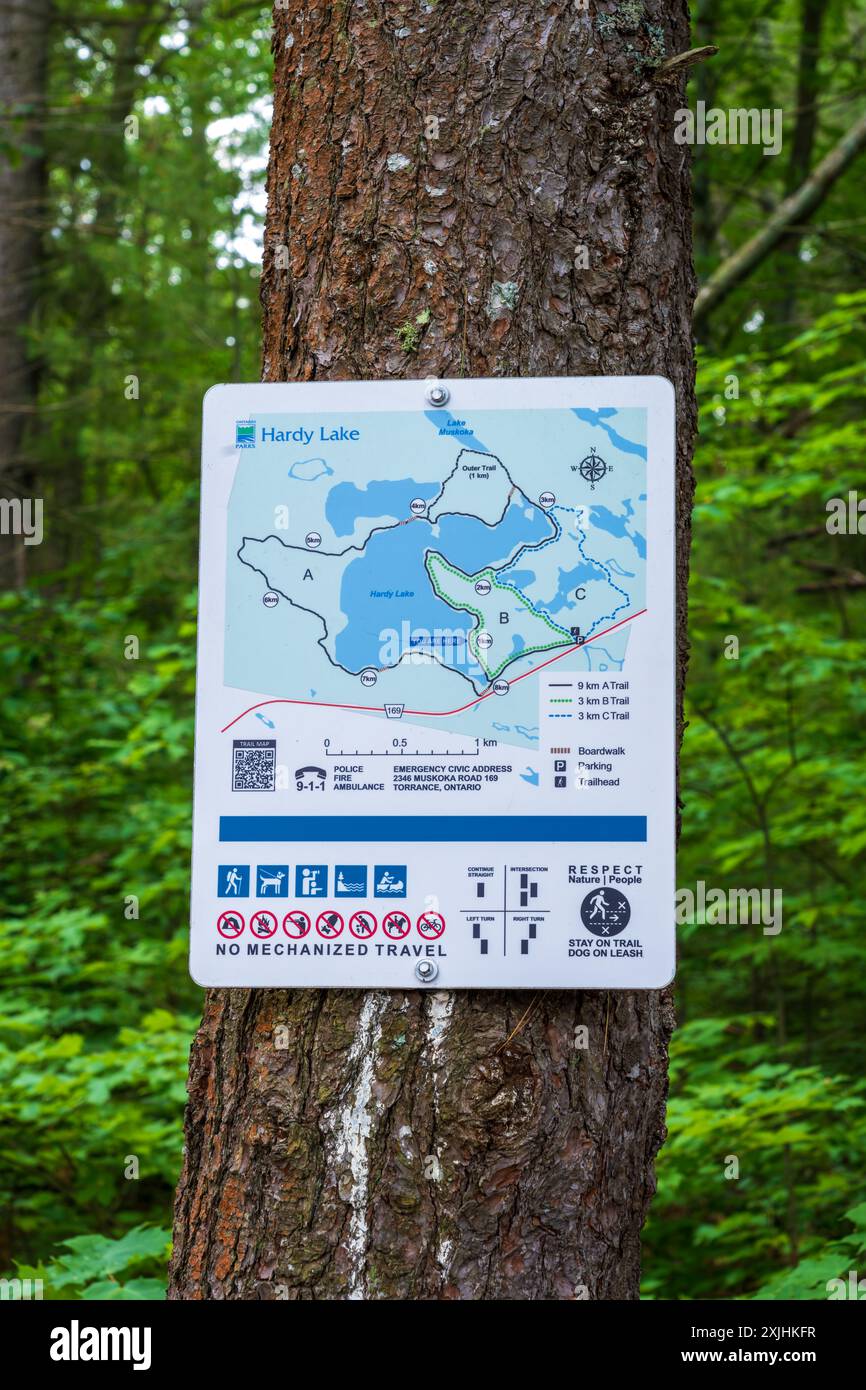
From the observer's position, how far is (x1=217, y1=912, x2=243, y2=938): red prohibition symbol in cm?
152

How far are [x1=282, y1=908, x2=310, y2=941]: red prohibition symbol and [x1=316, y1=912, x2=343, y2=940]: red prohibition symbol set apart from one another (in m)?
0.02

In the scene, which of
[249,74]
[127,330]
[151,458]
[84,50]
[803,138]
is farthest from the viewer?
[84,50]

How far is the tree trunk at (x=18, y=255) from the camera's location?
8.43m

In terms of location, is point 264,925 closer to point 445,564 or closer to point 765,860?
point 445,564

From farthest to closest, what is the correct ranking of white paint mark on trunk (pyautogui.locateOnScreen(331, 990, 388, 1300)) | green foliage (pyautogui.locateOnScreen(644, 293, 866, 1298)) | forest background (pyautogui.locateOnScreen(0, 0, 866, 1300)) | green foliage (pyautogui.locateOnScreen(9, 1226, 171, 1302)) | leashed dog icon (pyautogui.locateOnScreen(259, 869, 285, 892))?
green foliage (pyautogui.locateOnScreen(644, 293, 866, 1298))
forest background (pyautogui.locateOnScreen(0, 0, 866, 1300))
green foliage (pyautogui.locateOnScreen(9, 1226, 171, 1302))
leashed dog icon (pyautogui.locateOnScreen(259, 869, 285, 892))
white paint mark on trunk (pyautogui.locateOnScreen(331, 990, 388, 1300))

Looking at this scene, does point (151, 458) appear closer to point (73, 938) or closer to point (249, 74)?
point (249, 74)

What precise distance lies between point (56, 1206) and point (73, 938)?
36.3 inches

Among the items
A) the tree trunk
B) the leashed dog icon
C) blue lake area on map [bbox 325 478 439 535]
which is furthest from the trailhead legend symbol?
the tree trunk

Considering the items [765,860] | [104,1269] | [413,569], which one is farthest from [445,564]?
[765,860]

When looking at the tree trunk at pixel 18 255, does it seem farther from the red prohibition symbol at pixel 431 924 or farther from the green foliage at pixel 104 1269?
the red prohibition symbol at pixel 431 924

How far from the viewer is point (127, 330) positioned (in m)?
10.1

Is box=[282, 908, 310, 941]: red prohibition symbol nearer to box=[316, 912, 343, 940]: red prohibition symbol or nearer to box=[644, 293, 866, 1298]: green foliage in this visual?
box=[316, 912, 343, 940]: red prohibition symbol
